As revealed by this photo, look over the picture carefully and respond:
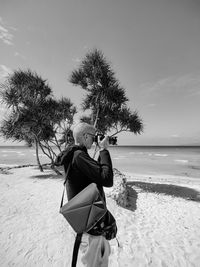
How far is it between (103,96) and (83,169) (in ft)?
24.4

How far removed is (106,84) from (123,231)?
7020mm

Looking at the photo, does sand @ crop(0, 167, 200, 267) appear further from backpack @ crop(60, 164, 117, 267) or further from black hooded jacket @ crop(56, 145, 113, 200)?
black hooded jacket @ crop(56, 145, 113, 200)

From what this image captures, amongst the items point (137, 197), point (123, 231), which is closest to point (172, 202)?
point (137, 197)

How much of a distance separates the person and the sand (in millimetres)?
1384

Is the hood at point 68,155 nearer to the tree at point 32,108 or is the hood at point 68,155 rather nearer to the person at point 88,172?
the person at point 88,172

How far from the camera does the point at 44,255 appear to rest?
262 cm

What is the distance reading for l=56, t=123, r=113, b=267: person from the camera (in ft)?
4.63

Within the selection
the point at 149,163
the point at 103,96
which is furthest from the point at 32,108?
the point at 149,163

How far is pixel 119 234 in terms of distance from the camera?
3.33 metres

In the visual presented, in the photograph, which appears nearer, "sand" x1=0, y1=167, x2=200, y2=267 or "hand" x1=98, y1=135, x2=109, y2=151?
"hand" x1=98, y1=135, x2=109, y2=151

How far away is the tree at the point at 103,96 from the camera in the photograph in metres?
8.20

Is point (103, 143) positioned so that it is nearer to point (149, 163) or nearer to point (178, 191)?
point (178, 191)

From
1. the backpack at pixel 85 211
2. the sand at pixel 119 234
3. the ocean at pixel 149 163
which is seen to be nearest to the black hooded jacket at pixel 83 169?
the backpack at pixel 85 211

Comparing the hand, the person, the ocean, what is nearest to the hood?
the person
